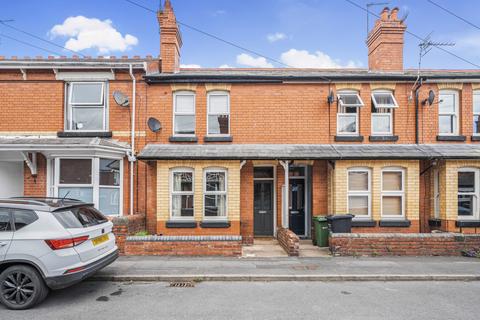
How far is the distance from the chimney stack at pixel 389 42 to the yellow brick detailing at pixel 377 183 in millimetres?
4105

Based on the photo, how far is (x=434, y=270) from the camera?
7.07 m

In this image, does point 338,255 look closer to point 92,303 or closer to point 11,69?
point 92,303

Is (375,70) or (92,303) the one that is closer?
(92,303)

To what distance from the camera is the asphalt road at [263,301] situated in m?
4.88

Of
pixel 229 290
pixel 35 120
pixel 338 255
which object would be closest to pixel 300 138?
pixel 338 255

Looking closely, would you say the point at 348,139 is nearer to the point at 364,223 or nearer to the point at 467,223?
the point at 364,223

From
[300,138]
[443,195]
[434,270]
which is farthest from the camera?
[300,138]

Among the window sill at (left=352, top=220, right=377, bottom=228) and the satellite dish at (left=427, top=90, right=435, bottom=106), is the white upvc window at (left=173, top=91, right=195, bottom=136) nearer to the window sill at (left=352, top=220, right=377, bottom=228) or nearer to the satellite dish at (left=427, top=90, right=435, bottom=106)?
the window sill at (left=352, top=220, right=377, bottom=228)

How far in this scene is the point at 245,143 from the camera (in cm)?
1073

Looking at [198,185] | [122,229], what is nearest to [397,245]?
[198,185]

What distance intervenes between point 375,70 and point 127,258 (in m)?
11.1

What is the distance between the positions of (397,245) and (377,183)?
7.57 feet

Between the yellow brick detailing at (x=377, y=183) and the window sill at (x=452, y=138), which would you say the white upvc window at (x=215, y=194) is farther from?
the window sill at (x=452, y=138)

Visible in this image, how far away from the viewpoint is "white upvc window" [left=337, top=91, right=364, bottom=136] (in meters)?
10.9
